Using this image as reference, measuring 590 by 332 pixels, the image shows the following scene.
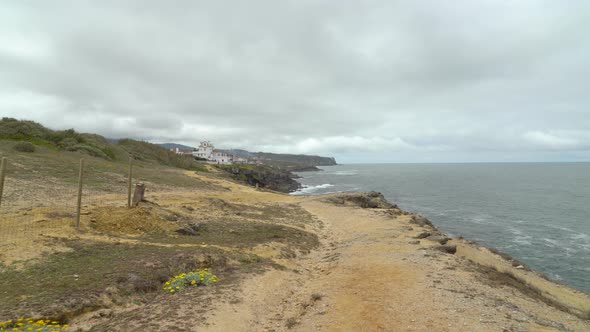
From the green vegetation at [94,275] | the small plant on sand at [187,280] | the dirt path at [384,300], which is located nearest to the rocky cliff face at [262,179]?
the dirt path at [384,300]

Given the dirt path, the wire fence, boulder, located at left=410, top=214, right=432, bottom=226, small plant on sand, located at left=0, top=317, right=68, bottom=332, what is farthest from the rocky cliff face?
small plant on sand, located at left=0, top=317, right=68, bottom=332

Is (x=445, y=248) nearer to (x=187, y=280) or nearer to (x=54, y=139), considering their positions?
(x=187, y=280)

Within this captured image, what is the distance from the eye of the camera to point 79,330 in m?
6.75

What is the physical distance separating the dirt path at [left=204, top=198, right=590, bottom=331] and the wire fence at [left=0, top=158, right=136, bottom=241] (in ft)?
27.4

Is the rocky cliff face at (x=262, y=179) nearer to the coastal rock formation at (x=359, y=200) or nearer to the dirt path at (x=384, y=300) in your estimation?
the coastal rock formation at (x=359, y=200)

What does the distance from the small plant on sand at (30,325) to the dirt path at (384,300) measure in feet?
10.2

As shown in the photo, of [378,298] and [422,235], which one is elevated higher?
[422,235]

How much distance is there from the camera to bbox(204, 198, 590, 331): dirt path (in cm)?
762

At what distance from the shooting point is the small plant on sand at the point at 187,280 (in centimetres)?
930

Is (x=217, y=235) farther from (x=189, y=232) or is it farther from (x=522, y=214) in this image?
(x=522, y=214)

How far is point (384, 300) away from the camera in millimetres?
8922

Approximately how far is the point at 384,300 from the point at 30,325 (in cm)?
838

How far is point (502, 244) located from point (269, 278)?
28607 mm

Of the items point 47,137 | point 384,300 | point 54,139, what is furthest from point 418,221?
point 47,137
